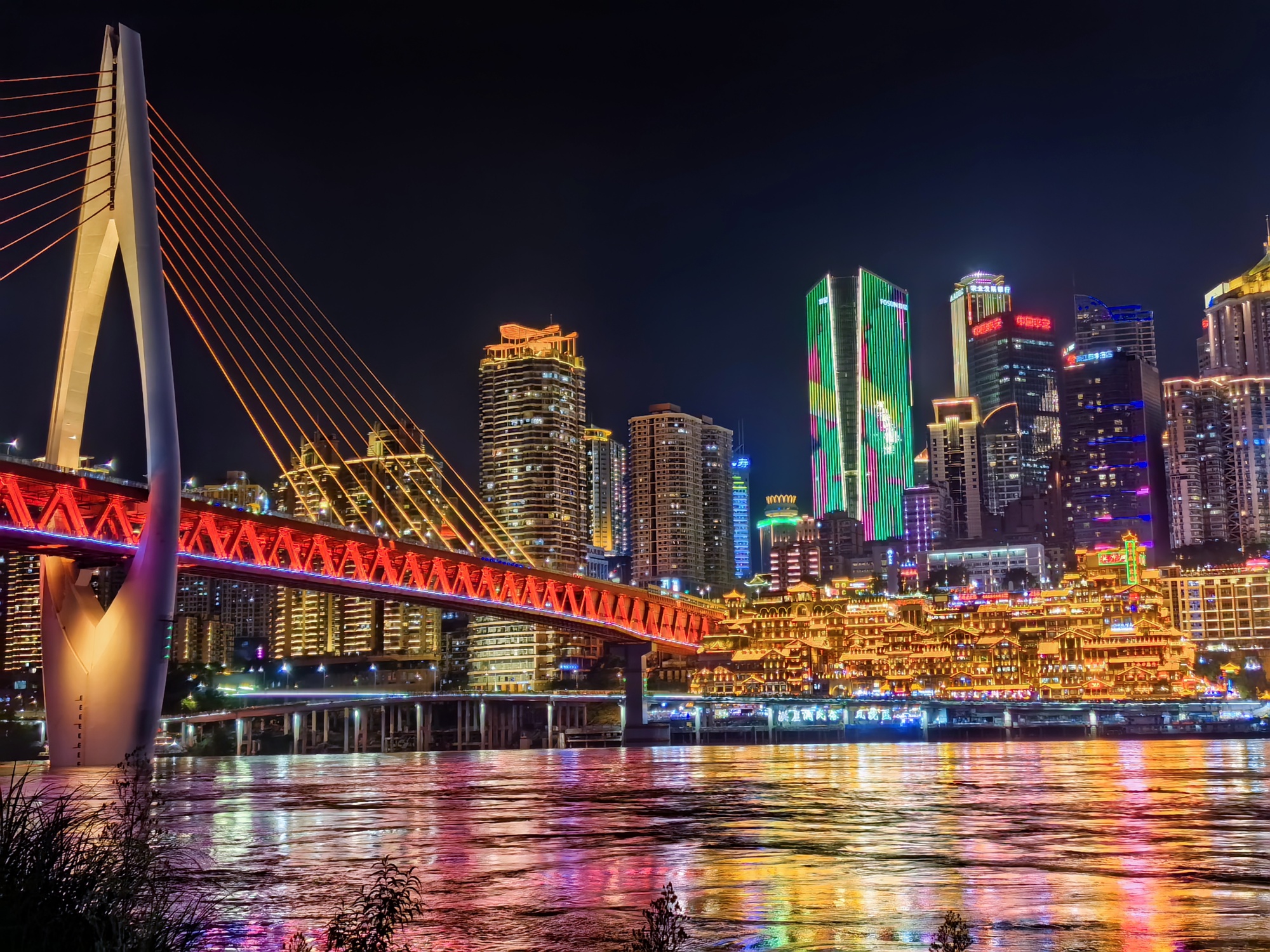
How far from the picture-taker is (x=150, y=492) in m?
50.2

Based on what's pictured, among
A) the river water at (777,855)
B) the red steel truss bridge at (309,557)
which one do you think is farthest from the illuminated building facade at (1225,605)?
the river water at (777,855)

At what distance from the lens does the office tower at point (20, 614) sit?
173 m

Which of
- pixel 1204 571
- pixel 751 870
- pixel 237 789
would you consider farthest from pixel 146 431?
pixel 1204 571

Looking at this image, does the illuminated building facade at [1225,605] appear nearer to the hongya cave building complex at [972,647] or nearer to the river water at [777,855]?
the hongya cave building complex at [972,647]

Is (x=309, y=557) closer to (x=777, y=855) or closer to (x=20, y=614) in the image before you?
(x=777, y=855)

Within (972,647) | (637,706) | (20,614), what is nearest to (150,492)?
(637,706)

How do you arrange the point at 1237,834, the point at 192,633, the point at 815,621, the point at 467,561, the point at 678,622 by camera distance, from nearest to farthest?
1. the point at 1237,834
2. the point at 467,561
3. the point at 678,622
4. the point at 815,621
5. the point at 192,633

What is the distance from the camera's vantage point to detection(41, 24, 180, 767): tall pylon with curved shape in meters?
49.3

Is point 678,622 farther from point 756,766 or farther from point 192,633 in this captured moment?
point 192,633

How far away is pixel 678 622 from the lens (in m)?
126

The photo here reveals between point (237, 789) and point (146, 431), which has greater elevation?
point (146, 431)

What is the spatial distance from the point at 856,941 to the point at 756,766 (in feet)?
189

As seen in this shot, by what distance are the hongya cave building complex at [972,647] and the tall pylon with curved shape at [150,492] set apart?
307 feet

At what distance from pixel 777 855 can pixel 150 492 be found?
32.1m
